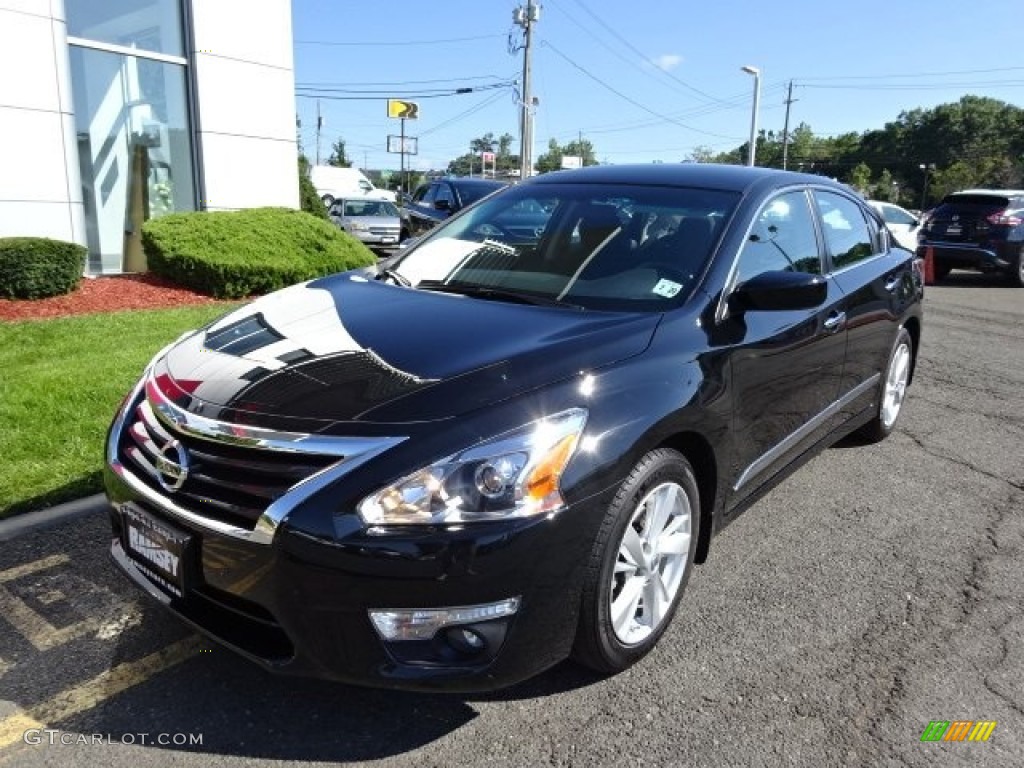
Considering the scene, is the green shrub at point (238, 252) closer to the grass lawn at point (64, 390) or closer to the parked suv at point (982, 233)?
the grass lawn at point (64, 390)

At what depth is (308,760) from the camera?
2.26 metres

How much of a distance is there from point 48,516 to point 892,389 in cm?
490

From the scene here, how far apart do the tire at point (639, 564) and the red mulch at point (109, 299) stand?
708 cm

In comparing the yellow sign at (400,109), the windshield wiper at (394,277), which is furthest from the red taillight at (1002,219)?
the yellow sign at (400,109)

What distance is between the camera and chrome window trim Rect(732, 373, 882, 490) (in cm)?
324

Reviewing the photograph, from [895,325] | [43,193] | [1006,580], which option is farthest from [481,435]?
[43,193]

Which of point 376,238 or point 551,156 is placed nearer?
point 376,238

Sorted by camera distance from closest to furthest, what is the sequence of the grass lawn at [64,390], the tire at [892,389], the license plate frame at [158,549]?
1. the license plate frame at [158,549]
2. the grass lawn at [64,390]
3. the tire at [892,389]

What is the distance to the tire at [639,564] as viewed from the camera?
237 cm

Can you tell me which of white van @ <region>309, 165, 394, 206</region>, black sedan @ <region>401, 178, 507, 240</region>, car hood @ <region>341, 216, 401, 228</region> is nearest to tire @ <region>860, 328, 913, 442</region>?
black sedan @ <region>401, 178, 507, 240</region>

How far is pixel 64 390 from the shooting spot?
530cm

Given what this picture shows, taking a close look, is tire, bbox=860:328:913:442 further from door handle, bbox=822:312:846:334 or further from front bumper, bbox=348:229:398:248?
front bumper, bbox=348:229:398:248

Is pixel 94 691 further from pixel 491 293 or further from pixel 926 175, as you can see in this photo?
pixel 926 175

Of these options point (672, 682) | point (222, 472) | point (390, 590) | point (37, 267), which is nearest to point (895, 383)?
point (672, 682)
